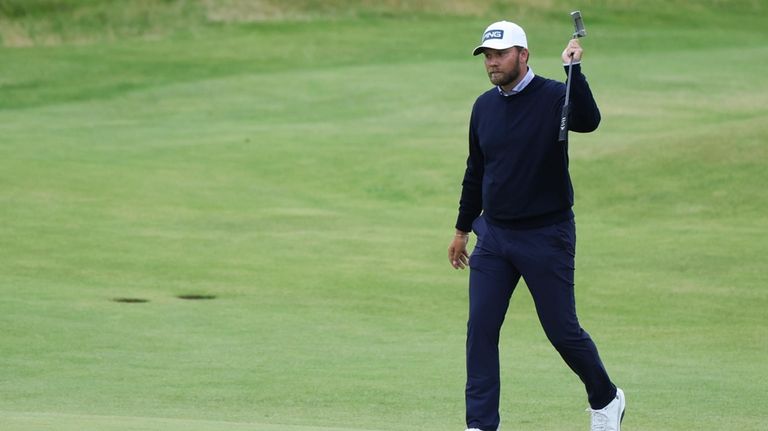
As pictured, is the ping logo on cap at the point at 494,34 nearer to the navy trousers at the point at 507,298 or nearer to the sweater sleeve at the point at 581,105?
the sweater sleeve at the point at 581,105

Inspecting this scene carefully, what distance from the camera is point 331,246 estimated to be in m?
17.4

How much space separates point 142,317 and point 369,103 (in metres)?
19.7

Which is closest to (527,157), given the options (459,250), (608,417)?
(459,250)

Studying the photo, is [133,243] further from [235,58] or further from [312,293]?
[235,58]

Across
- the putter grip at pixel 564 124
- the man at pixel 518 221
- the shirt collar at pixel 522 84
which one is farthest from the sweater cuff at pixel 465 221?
the putter grip at pixel 564 124

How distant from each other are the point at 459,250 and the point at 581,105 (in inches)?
50.1

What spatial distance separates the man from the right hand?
376 millimetres

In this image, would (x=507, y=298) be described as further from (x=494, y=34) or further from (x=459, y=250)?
(x=494, y=34)

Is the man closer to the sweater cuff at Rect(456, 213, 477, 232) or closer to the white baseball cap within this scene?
the white baseball cap

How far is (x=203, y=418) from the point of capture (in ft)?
28.1

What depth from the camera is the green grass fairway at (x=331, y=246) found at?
966cm

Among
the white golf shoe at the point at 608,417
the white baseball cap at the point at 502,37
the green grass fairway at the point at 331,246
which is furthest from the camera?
the green grass fairway at the point at 331,246

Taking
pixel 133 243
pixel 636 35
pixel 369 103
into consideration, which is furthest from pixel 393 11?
pixel 133 243

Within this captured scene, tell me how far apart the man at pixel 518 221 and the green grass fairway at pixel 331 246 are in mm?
1015
